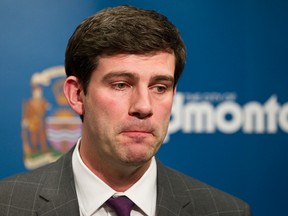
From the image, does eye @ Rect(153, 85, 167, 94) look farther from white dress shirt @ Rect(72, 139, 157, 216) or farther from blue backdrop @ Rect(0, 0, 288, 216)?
blue backdrop @ Rect(0, 0, 288, 216)

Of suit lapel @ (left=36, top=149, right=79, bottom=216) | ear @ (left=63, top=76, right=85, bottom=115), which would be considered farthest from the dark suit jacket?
ear @ (left=63, top=76, right=85, bottom=115)

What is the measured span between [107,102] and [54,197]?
1.05 ft

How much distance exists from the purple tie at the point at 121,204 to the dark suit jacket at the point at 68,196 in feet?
0.32

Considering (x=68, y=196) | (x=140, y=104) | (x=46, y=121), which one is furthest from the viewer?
(x=46, y=121)

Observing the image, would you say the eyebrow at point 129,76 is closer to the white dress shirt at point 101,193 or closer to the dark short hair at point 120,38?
the dark short hair at point 120,38

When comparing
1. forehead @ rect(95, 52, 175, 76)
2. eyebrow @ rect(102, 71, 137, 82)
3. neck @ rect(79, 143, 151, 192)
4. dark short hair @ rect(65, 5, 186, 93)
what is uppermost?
dark short hair @ rect(65, 5, 186, 93)

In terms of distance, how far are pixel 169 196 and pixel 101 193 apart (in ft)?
0.72

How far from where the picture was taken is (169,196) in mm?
1723

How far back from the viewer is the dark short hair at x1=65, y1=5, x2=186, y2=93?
1583 mm

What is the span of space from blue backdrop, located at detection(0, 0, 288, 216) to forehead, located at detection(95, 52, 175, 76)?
91cm

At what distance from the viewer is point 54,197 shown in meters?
1.65

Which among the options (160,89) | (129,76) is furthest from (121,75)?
(160,89)

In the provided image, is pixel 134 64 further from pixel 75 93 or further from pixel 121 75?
pixel 75 93

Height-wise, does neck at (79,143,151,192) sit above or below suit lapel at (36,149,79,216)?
above
